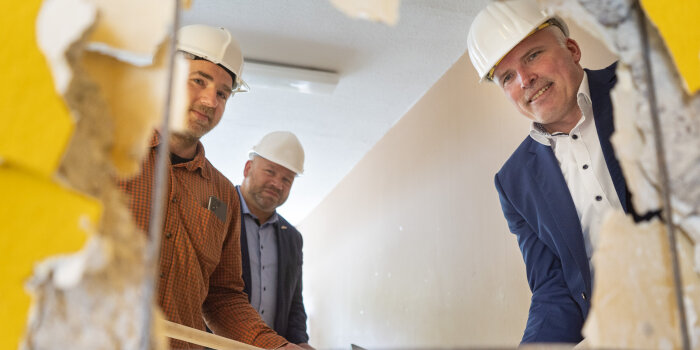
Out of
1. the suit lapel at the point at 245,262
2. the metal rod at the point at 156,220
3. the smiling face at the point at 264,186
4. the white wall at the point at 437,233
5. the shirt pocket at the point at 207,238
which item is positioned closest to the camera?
the metal rod at the point at 156,220

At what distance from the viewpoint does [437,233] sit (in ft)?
14.5

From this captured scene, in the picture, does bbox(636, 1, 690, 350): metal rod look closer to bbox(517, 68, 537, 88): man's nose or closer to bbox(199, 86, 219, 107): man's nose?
bbox(517, 68, 537, 88): man's nose

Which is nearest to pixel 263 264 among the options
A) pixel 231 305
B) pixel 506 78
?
pixel 231 305

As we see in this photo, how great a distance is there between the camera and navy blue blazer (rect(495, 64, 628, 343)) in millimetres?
1947

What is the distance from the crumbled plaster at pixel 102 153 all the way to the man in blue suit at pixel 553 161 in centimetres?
152

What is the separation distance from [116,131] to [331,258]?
6.69m

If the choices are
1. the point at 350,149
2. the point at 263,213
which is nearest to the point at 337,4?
the point at 263,213

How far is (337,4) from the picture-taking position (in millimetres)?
866

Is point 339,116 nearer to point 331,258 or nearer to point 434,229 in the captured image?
point 434,229

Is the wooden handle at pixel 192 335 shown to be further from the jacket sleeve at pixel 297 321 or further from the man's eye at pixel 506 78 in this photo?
the jacket sleeve at pixel 297 321

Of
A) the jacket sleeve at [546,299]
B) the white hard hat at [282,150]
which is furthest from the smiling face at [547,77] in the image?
the white hard hat at [282,150]

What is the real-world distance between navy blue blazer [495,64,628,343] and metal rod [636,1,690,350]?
106 cm

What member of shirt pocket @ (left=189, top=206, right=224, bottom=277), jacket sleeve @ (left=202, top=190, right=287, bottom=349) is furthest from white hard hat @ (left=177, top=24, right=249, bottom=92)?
shirt pocket @ (left=189, top=206, right=224, bottom=277)

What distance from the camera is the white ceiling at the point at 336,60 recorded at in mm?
3762
